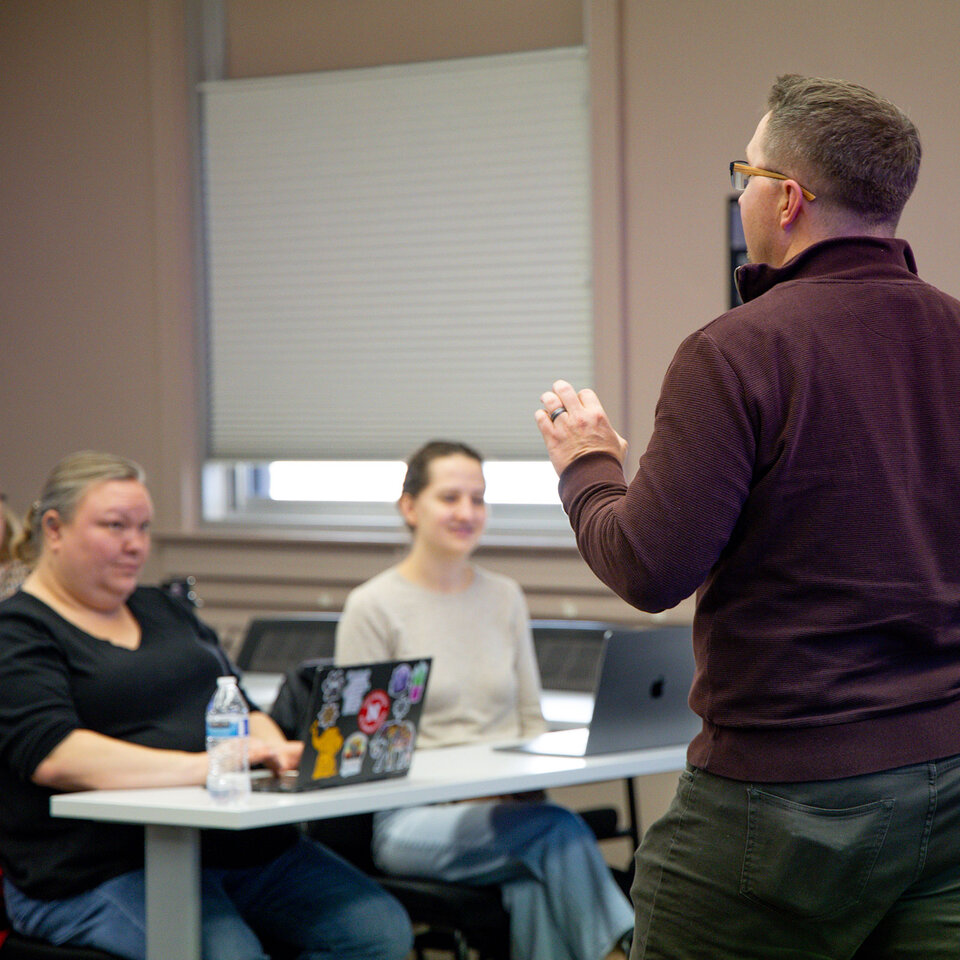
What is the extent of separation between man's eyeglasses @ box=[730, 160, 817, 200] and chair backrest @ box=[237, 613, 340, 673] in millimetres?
2730

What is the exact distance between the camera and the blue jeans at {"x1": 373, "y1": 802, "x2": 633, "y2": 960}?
8.46ft

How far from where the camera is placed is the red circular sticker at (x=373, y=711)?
7.21 ft

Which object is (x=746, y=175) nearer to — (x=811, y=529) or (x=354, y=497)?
(x=811, y=529)

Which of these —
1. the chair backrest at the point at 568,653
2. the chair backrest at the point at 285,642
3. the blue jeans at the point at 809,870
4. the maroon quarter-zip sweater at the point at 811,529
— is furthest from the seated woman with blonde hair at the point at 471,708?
the maroon quarter-zip sweater at the point at 811,529

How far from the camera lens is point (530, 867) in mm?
2611

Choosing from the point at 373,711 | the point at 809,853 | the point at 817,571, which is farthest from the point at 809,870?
the point at 373,711

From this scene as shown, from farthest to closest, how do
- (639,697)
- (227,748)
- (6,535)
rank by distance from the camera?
1. (6,535)
2. (639,697)
3. (227,748)

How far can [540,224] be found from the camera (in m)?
4.14

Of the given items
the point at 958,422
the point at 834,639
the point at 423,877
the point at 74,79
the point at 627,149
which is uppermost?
the point at 74,79

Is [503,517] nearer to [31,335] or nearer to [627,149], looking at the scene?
[627,149]

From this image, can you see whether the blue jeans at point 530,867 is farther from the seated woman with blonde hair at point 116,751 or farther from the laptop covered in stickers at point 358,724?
the laptop covered in stickers at point 358,724

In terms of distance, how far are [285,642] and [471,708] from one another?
1104 millimetres

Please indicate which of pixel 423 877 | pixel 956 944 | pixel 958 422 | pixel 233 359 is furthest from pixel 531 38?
pixel 956 944

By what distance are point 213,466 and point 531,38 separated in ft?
6.08
